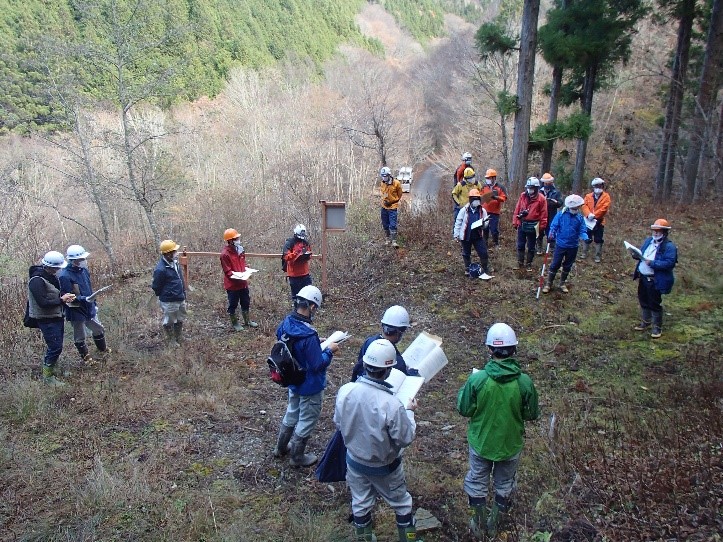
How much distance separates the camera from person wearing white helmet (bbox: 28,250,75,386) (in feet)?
21.3

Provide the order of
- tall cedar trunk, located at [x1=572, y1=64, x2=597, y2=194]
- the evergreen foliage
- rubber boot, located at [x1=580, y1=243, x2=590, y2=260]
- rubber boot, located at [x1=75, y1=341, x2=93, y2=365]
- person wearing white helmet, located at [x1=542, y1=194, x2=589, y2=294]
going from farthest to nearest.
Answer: tall cedar trunk, located at [x1=572, y1=64, x2=597, y2=194] → the evergreen foliage → rubber boot, located at [x1=580, y1=243, x2=590, y2=260] → person wearing white helmet, located at [x1=542, y1=194, x2=589, y2=294] → rubber boot, located at [x1=75, y1=341, x2=93, y2=365]

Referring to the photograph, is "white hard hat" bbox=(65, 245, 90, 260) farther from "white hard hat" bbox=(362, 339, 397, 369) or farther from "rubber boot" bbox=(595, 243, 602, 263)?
"rubber boot" bbox=(595, 243, 602, 263)

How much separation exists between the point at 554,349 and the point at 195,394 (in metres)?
5.24

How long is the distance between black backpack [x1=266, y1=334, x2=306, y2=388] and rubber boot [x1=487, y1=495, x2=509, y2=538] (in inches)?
76.4

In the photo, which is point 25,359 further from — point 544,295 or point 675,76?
point 675,76

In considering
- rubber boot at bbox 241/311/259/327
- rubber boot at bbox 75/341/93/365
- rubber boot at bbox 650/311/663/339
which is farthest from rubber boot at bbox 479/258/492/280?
rubber boot at bbox 75/341/93/365

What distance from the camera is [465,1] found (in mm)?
89125

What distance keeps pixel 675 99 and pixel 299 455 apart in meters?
17.4

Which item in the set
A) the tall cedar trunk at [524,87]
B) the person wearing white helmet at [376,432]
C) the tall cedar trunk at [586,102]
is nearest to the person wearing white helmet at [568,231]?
the tall cedar trunk at [524,87]

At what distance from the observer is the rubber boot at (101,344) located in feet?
25.3

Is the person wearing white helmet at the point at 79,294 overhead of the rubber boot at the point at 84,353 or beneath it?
overhead

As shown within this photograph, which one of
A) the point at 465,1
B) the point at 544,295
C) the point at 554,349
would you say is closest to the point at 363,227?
the point at 544,295

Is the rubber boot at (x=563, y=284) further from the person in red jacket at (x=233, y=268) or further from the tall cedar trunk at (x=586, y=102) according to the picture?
the tall cedar trunk at (x=586, y=102)

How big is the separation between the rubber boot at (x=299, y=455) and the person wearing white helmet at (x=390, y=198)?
7.19m
